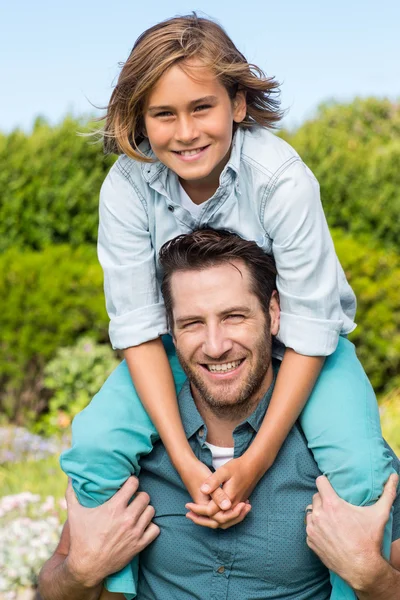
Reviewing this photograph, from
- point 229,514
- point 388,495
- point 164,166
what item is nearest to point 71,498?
point 229,514

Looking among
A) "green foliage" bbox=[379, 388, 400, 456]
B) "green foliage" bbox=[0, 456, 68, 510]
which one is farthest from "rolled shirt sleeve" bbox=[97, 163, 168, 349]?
"green foliage" bbox=[379, 388, 400, 456]

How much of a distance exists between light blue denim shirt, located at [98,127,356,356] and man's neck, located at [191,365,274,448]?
0.25 metres

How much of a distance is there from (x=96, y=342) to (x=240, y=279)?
464 centimetres

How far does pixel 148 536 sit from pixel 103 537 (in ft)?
0.53

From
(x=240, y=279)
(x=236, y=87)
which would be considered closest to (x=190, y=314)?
(x=240, y=279)

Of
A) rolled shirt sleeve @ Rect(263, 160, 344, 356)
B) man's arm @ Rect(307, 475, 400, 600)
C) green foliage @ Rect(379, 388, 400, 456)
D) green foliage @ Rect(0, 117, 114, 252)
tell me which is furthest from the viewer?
green foliage @ Rect(0, 117, 114, 252)

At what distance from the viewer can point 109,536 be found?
→ 306 centimetres

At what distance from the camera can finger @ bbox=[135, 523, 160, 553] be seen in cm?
309

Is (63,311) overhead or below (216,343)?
below

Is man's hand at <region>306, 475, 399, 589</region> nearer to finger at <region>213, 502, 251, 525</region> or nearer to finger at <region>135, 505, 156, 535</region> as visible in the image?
finger at <region>213, 502, 251, 525</region>

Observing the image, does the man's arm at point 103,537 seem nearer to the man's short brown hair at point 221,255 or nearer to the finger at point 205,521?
the finger at point 205,521

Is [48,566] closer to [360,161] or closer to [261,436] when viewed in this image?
[261,436]

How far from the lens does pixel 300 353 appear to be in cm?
300

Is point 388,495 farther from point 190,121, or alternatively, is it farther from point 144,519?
point 190,121
